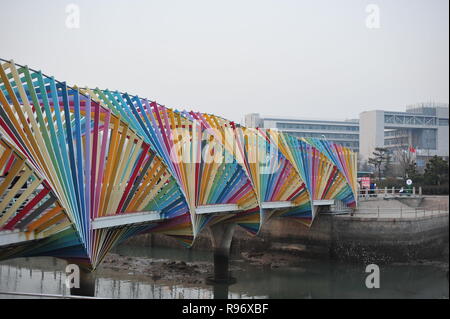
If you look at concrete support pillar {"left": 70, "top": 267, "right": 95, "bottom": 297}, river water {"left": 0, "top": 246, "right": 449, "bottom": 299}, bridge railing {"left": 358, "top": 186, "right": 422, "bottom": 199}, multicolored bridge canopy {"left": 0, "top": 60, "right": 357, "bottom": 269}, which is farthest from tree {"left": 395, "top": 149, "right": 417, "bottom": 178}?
concrete support pillar {"left": 70, "top": 267, "right": 95, "bottom": 297}

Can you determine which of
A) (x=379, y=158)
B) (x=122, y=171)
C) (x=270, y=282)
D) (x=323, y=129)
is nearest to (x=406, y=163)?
(x=379, y=158)

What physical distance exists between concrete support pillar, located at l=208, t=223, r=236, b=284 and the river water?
37.3 inches

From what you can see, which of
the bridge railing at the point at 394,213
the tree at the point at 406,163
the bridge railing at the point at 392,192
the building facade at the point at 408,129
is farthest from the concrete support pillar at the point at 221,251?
the building facade at the point at 408,129

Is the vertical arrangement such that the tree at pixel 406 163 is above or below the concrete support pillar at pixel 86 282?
above

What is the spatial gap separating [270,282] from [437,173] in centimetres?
2662

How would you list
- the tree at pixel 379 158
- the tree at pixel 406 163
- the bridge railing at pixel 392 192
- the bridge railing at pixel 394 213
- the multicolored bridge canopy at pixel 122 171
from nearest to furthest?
1. the multicolored bridge canopy at pixel 122 171
2. the bridge railing at pixel 394 213
3. the bridge railing at pixel 392 192
4. the tree at pixel 406 163
5. the tree at pixel 379 158

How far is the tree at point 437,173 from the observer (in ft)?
171

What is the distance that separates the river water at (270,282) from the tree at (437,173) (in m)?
15.2

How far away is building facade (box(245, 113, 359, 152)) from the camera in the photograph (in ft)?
296

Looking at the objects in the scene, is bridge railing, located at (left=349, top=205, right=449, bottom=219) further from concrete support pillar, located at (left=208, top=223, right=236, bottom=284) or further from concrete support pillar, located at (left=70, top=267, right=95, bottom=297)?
concrete support pillar, located at (left=70, top=267, right=95, bottom=297)

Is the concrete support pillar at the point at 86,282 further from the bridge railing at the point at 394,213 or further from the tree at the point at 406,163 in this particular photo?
the tree at the point at 406,163
